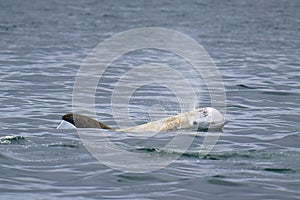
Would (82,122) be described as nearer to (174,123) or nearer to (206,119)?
(174,123)

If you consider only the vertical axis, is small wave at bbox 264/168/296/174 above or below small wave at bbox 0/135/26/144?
below

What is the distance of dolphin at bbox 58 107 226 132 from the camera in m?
13.9

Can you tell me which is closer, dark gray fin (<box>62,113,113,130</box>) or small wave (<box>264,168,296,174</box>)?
small wave (<box>264,168,296,174</box>)

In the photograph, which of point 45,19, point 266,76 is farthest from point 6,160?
point 45,19

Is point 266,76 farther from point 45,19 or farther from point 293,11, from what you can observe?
point 293,11

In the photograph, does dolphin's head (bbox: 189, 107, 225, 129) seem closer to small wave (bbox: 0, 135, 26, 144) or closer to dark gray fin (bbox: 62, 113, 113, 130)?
dark gray fin (bbox: 62, 113, 113, 130)

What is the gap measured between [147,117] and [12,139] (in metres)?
3.60

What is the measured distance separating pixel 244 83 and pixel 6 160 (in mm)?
10089

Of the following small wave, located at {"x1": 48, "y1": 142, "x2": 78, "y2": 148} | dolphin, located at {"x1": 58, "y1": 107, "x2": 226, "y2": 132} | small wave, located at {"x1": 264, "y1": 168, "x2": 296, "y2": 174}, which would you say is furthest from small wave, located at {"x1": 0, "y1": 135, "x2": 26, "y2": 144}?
small wave, located at {"x1": 264, "y1": 168, "x2": 296, "y2": 174}

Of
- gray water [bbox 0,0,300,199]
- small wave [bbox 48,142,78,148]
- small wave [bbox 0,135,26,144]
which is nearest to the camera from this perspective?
gray water [bbox 0,0,300,199]

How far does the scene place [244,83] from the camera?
66.9 feet

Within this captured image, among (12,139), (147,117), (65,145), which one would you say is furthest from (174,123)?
(12,139)

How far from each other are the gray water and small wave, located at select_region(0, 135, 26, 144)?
0.06 ft

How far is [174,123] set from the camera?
1400 centimetres
